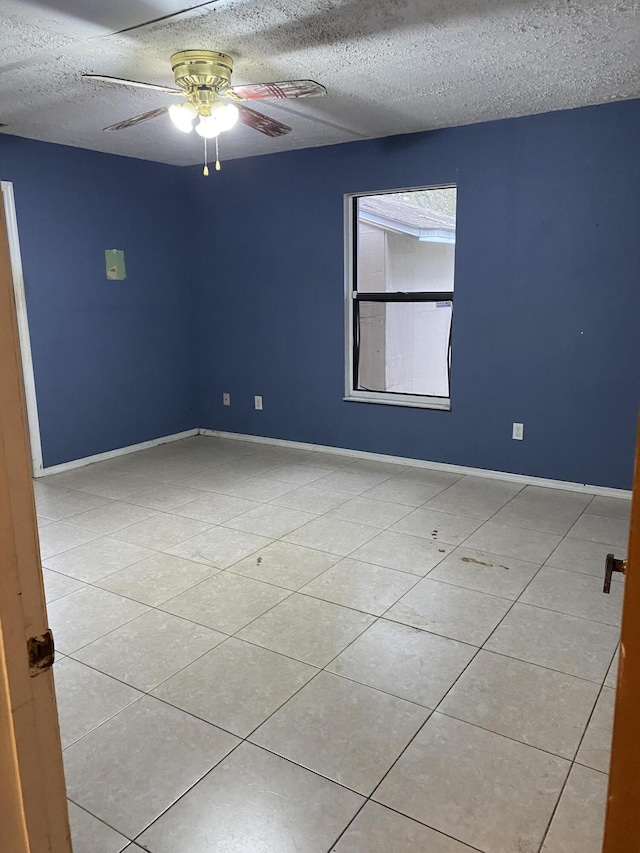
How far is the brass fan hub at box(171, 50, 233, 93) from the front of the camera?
2666mm

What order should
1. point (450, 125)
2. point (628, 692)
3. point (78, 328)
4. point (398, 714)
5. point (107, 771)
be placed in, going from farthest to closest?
point (78, 328) < point (450, 125) < point (398, 714) < point (107, 771) < point (628, 692)

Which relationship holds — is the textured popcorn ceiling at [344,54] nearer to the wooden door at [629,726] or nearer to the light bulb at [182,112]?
the light bulb at [182,112]

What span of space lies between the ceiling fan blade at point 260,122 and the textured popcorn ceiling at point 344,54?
0.67 ft

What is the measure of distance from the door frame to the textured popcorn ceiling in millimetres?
487

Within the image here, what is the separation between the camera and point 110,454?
4996 mm

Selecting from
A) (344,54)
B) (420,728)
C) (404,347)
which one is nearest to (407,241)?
(404,347)

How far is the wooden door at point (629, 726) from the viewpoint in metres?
0.67

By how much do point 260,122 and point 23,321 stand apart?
2.25 metres

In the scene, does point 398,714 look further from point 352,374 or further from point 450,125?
point 450,125

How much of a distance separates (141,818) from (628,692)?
4.58 ft

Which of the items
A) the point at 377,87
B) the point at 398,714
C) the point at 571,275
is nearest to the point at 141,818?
the point at 398,714

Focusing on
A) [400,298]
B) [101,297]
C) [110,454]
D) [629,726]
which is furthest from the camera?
[110,454]

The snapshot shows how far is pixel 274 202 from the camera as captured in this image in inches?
191

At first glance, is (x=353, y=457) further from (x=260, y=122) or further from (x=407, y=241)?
(x=260, y=122)
